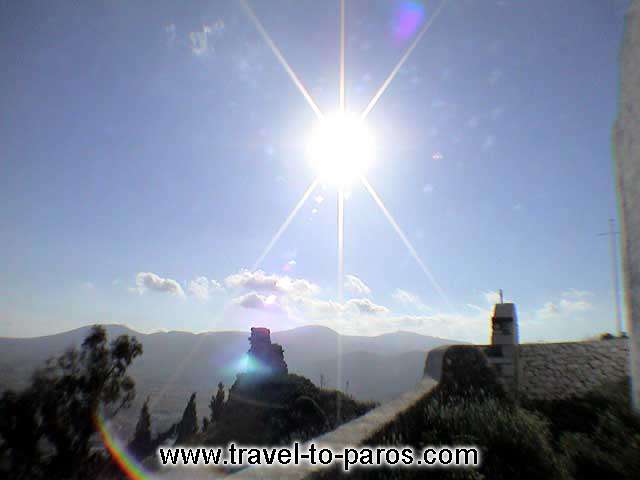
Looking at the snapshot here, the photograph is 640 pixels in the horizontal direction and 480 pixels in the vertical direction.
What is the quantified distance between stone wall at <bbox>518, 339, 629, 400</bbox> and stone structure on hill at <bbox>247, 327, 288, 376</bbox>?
50.3 m

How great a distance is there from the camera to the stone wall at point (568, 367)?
8055 millimetres

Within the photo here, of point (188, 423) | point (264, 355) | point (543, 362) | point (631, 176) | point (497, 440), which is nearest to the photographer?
point (497, 440)

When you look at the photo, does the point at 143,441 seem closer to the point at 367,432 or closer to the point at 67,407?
the point at 67,407

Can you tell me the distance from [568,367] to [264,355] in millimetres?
56708

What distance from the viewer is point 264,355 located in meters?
60.3

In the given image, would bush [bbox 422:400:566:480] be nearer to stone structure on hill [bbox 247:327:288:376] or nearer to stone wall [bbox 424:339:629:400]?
stone wall [bbox 424:339:629:400]

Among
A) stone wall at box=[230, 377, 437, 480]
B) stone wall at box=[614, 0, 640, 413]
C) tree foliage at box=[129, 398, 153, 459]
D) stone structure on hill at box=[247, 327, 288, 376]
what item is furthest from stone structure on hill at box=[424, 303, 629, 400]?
tree foliage at box=[129, 398, 153, 459]

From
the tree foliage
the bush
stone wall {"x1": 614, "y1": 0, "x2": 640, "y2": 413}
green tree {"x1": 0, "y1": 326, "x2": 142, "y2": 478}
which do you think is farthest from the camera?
the tree foliage

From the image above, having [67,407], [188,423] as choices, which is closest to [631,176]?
[67,407]

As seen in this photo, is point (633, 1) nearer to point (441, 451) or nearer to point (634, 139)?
point (634, 139)

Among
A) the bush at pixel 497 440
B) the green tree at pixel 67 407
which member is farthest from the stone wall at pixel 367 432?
the green tree at pixel 67 407

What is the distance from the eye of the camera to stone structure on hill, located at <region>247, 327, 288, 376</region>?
57.2 m

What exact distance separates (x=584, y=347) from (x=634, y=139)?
708 cm

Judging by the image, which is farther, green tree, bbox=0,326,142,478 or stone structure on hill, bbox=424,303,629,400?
green tree, bbox=0,326,142,478
